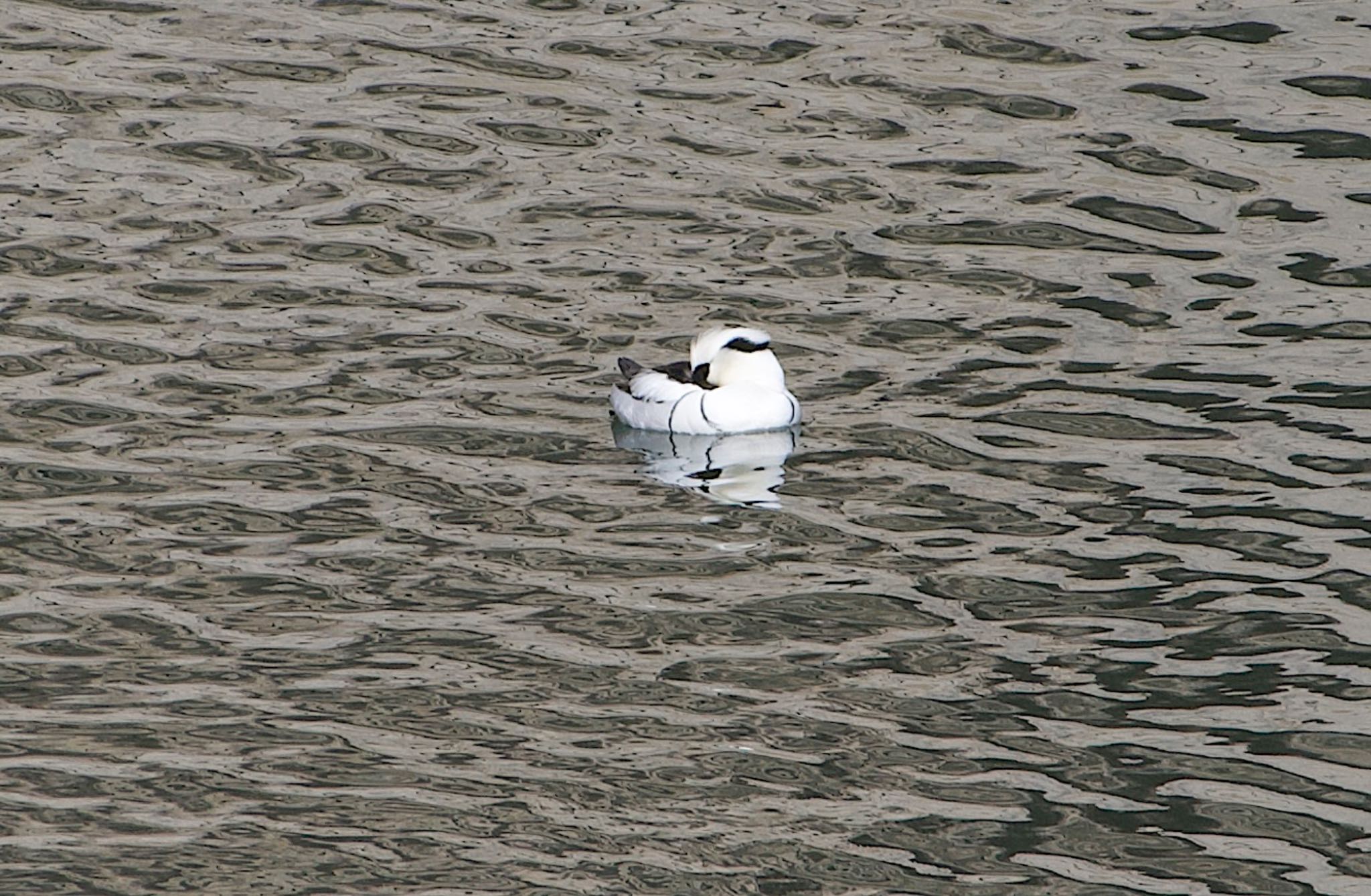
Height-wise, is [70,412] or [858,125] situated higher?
[858,125]

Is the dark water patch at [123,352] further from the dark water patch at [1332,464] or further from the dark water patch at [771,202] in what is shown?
the dark water patch at [1332,464]

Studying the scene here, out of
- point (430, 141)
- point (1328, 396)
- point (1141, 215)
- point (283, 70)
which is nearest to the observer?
point (1328, 396)

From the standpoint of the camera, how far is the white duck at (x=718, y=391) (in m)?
15.8

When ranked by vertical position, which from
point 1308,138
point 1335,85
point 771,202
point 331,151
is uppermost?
point 1335,85

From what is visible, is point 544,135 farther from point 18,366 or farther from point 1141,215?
point 18,366

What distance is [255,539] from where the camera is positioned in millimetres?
13734

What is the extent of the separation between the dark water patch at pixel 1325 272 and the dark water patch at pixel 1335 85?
3.73 meters

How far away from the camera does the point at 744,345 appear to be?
52.1 feet

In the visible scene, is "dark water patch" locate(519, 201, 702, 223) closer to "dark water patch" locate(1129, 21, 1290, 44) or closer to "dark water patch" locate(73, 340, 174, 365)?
"dark water patch" locate(73, 340, 174, 365)

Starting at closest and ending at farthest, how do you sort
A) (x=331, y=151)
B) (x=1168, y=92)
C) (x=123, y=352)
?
1. (x=123, y=352)
2. (x=331, y=151)
3. (x=1168, y=92)

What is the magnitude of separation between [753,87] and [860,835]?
12278 mm

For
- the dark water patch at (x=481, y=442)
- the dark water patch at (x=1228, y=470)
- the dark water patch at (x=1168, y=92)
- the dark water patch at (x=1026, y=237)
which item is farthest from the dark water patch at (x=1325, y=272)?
the dark water patch at (x=481, y=442)

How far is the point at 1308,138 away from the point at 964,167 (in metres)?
2.85

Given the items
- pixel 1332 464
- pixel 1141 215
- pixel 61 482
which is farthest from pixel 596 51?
pixel 1332 464
